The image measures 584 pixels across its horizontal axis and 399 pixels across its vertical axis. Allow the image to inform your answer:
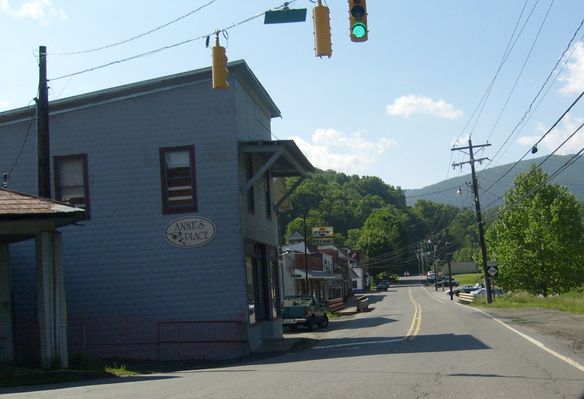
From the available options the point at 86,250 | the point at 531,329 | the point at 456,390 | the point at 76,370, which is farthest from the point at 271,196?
the point at 456,390

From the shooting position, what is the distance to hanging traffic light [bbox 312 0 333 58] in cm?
1066

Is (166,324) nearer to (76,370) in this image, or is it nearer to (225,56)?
(76,370)

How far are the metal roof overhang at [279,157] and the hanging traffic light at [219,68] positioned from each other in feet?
30.1

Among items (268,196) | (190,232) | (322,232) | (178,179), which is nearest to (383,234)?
(322,232)

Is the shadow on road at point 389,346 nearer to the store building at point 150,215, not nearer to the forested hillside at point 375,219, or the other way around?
the store building at point 150,215

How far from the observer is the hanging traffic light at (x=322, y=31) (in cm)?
1066

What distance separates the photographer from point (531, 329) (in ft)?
79.2

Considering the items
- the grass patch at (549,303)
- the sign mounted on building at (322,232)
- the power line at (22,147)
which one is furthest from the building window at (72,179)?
the sign mounted on building at (322,232)

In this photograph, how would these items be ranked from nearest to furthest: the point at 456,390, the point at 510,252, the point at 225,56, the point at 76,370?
the point at 456,390
the point at 225,56
the point at 76,370
the point at 510,252

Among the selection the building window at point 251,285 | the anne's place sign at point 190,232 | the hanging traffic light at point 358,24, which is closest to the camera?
the hanging traffic light at point 358,24

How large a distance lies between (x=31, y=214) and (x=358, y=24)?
9.03 m

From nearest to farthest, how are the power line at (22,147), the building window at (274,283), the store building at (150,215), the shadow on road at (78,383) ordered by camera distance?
the shadow on road at (78,383), the store building at (150,215), the power line at (22,147), the building window at (274,283)

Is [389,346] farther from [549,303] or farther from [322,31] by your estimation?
[549,303]

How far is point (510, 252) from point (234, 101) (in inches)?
1816
